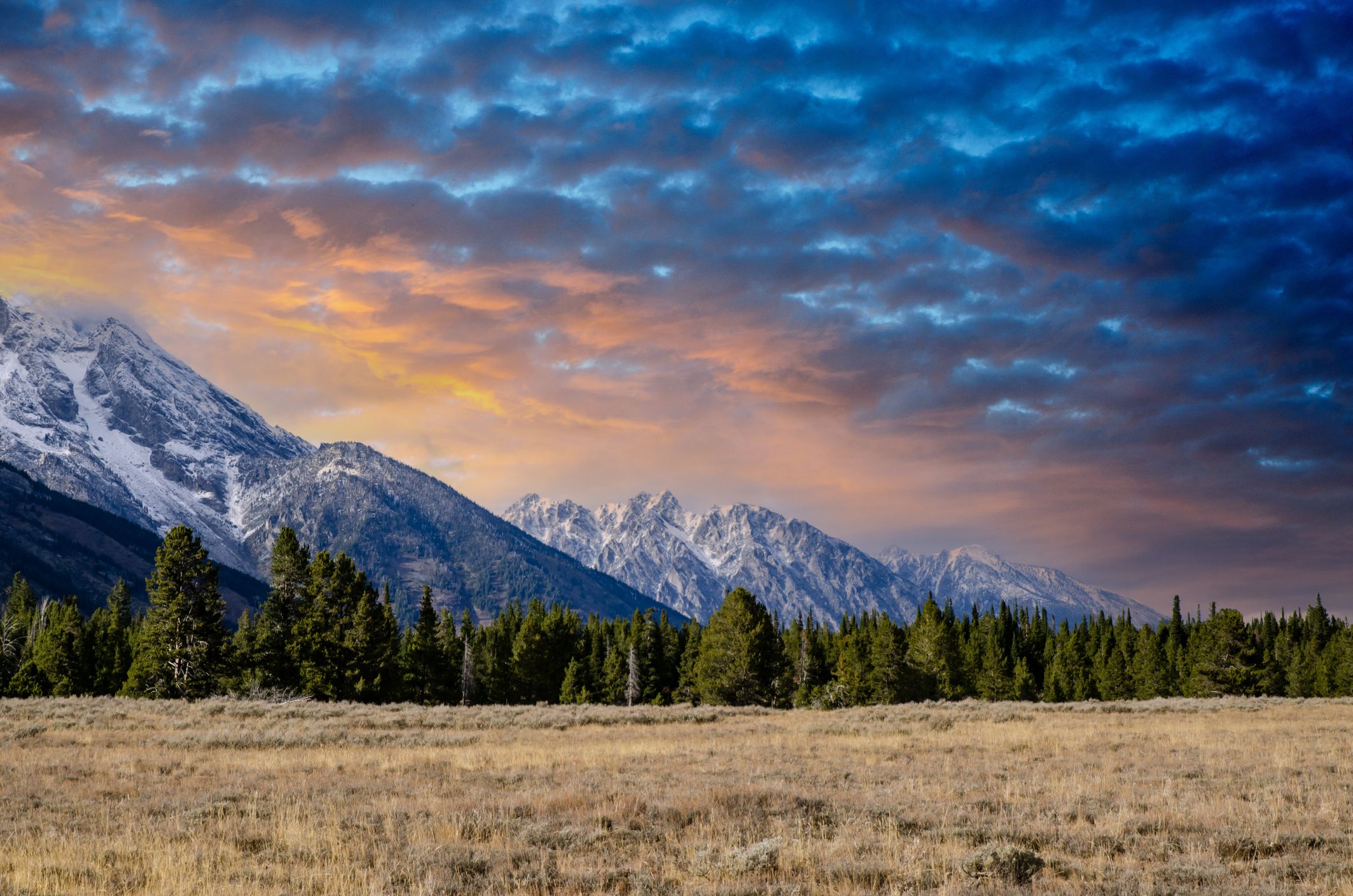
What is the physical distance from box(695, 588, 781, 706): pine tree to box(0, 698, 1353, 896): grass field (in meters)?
30.8

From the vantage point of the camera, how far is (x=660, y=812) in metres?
13.8

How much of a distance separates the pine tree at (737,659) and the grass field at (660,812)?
101ft

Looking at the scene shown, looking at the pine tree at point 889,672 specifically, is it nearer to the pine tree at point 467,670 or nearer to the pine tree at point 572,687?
the pine tree at point 572,687

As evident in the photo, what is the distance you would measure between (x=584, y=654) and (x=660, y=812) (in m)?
84.5

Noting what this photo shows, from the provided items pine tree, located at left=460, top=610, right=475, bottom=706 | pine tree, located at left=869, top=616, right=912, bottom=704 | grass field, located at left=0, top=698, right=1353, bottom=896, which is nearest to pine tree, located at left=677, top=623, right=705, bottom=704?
pine tree, located at left=869, top=616, right=912, bottom=704

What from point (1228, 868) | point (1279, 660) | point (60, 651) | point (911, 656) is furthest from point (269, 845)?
point (1279, 660)

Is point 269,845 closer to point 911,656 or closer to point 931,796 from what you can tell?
point 931,796

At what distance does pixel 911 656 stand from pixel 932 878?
265 feet

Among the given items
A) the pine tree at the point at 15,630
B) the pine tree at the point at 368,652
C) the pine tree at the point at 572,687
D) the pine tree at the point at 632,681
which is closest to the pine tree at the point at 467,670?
the pine tree at the point at 572,687

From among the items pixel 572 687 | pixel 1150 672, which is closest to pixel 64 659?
pixel 572 687

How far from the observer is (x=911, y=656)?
8512cm

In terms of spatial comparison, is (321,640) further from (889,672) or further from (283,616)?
(889,672)

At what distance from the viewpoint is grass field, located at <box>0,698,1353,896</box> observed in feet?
31.5

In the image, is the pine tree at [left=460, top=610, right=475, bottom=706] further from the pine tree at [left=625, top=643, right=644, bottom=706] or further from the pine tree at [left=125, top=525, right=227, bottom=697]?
the pine tree at [left=125, top=525, right=227, bottom=697]
